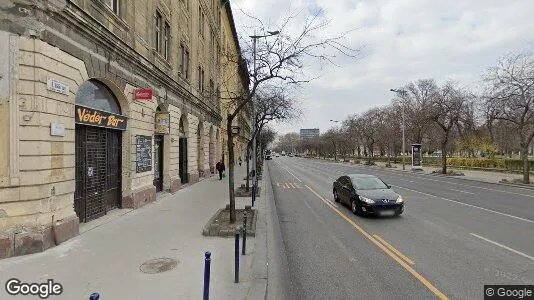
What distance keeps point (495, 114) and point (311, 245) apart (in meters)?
24.7

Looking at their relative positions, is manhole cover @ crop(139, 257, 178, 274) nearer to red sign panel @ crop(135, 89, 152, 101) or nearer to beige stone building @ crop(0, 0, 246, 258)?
beige stone building @ crop(0, 0, 246, 258)

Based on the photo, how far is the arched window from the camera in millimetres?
10047

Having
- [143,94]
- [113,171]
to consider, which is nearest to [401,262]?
[113,171]

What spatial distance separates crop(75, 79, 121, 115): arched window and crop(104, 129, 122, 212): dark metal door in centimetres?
80

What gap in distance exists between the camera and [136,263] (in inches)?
264

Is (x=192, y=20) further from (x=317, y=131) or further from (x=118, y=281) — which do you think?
(x=317, y=131)

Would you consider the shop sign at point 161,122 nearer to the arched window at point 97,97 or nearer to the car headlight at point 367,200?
the arched window at point 97,97

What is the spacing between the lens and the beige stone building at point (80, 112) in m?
7.27

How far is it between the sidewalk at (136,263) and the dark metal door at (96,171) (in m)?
0.64

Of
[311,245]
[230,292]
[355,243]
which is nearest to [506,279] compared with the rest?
[355,243]

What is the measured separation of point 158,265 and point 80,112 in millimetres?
5193

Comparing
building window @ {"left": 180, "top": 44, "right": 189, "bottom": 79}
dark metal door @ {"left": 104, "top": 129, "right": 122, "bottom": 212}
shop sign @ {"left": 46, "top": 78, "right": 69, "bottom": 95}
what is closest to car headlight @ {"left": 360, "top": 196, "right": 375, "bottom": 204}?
dark metal door @ {"left": 104, "top": 129, "right": 122, "bottom": 212}

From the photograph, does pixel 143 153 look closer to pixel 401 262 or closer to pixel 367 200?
pixel 367 200

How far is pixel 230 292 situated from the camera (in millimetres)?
5434
